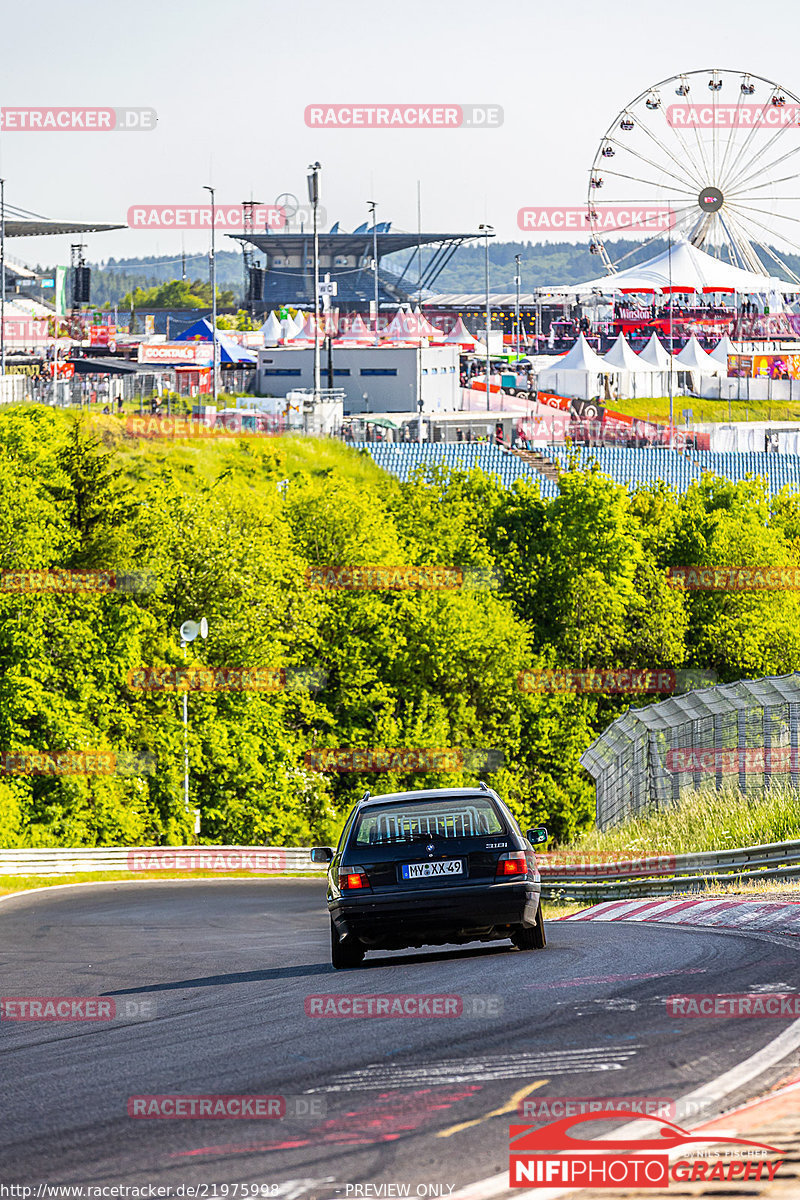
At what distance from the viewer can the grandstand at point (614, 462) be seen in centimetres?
6819

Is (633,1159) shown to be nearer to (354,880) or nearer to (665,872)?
(354,880)

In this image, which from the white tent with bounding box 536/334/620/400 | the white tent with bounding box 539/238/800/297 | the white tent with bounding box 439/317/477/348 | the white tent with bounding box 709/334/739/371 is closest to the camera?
the white tent with bounding box 536/334/620/400

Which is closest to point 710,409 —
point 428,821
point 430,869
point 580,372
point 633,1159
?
point 580,372

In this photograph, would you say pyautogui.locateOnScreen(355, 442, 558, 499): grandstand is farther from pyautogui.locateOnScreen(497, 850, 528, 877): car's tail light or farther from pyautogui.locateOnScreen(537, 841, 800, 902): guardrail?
pyautogui.locateOnScreen(497, 850, 528, 877): car's tail light

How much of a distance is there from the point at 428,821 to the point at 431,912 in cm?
75

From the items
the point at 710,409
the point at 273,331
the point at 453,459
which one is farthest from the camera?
the point at 710,409

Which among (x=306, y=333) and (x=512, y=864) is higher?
(x=306, y=333)

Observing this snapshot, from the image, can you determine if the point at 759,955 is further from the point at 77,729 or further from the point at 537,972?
the point at 77,729

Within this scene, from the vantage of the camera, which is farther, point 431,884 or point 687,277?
point 687,277

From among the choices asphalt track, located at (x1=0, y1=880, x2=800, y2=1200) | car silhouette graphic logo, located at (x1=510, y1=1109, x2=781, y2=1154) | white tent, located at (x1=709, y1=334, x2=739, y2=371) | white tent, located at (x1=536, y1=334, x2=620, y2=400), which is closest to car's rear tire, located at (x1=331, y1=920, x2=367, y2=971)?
asphalt track, located at (x1=0, y1=880, x2=800, y2=1200)

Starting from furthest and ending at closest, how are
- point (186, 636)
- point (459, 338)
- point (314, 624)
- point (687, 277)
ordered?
point (687, 277) < point (459, 338) < point (314, 624) < point (186, 636)

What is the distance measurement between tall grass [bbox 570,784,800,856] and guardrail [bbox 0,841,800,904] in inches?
21.8

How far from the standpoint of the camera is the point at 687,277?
477 feet

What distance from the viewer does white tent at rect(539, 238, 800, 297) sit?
144000 millimetres
